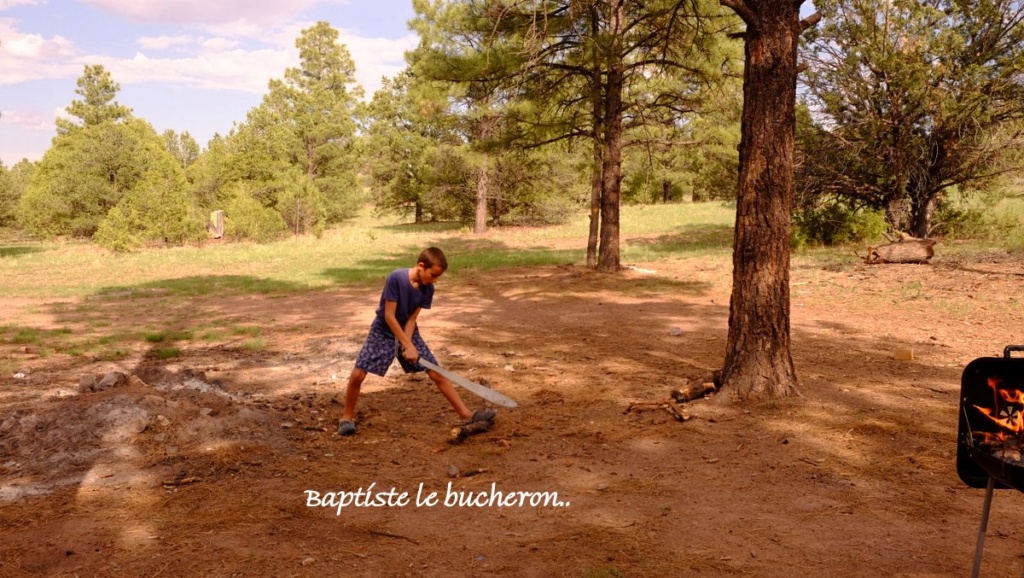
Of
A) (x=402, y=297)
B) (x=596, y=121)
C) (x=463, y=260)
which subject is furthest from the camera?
(x=463, y=260)

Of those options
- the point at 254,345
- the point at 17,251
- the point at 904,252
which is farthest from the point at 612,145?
the point at 17,251

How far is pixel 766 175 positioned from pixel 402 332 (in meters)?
3.27

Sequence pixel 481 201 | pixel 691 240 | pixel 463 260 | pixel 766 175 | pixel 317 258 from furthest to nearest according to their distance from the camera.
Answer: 1. pixel 481 201
2. pixel 691 240
3. pixel 317 258
4. pixel 463 260
5. pixel 766 175

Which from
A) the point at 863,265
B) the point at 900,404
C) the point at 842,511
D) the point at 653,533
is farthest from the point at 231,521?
the point at 863,265

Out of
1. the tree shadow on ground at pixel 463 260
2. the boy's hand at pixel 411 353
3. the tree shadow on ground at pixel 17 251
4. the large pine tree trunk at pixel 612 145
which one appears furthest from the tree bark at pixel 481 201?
the boy's hand at pixel 411 353

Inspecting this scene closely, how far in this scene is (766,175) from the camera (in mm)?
5883

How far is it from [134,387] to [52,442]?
113 cm

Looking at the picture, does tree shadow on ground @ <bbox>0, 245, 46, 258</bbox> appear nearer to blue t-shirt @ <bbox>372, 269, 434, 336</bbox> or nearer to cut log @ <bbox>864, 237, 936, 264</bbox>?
blue t-shirt @ <bbox>372, 269, 434, 336</bbox>

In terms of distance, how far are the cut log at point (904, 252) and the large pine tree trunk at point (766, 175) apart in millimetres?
10701

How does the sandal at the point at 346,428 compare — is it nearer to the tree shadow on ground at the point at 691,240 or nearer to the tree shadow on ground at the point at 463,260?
the tree shadow on ground at the point at 463,260

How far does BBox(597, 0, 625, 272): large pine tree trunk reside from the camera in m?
14.7

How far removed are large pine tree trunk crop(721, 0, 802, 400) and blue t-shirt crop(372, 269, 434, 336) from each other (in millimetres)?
2719

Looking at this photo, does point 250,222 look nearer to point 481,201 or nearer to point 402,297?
point 481,201

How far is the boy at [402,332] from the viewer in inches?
213
